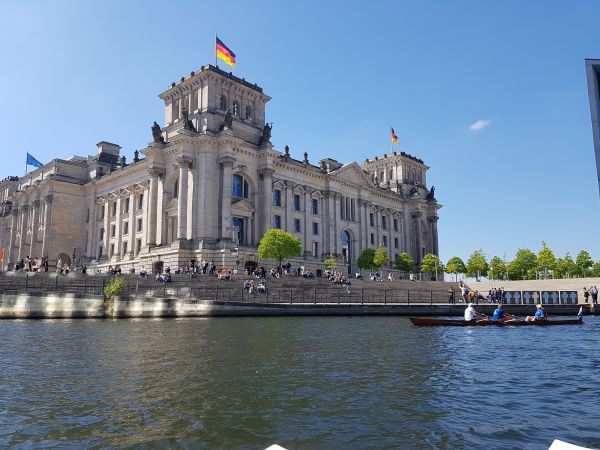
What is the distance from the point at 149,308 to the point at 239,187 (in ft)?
108

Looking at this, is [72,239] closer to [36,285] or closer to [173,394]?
[36,285]

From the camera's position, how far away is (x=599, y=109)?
18.2ft

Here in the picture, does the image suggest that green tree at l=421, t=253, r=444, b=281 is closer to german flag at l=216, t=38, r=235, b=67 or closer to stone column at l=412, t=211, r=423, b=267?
stone column at l=412, t=211, r=423, b=267

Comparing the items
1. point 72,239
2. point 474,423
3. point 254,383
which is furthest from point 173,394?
point 72,239

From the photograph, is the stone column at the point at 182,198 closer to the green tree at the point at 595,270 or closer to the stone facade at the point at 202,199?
the stone facade at the point at 202,199

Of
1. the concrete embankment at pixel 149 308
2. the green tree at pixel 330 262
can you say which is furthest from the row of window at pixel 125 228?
the concrete embankment at pixel 149 308

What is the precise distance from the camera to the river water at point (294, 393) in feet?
30.7

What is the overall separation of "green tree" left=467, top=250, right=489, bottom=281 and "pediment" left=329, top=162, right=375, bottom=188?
29193mm

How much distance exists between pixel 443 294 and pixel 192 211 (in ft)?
103

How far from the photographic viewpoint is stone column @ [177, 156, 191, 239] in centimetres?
6259

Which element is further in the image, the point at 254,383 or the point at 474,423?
the point at 254,383

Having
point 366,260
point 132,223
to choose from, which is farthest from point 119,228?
point 366,260

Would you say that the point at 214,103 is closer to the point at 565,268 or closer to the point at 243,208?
the point at 243,208

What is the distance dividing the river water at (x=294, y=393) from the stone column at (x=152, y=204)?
4433 cm
